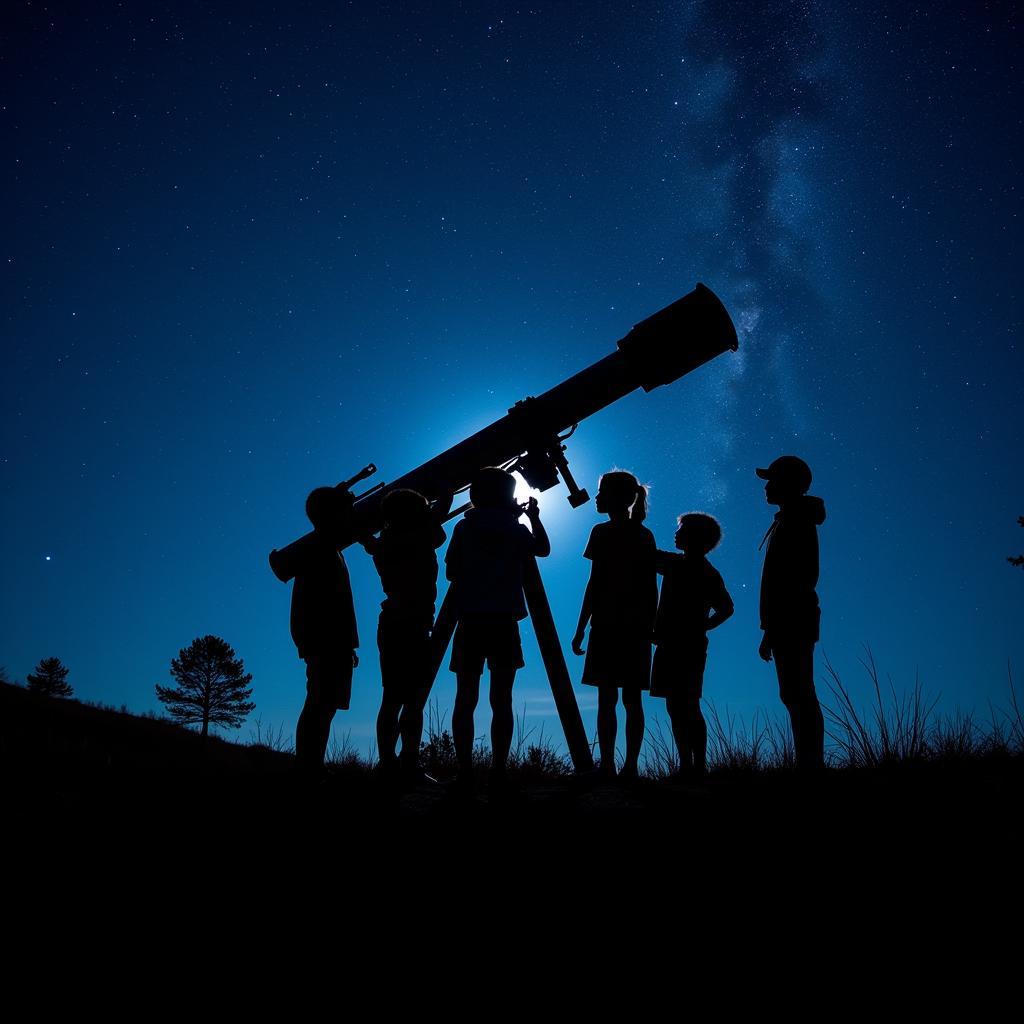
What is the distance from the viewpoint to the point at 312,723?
14.3 feet

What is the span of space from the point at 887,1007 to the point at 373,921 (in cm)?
146

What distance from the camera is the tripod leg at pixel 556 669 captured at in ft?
17.2

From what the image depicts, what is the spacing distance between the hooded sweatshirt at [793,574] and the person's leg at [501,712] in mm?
1745

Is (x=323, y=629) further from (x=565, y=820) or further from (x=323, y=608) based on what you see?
(x=565, y=820)

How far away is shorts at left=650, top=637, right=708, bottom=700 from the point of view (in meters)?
5.09

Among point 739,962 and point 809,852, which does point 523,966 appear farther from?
point 809,852

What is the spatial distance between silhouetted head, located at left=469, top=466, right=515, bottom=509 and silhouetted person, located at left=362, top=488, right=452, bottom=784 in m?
0.42

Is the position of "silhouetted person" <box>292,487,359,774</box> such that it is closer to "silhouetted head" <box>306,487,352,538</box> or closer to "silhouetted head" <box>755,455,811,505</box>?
"silhouetted head" <box>306,487,352,538</box>

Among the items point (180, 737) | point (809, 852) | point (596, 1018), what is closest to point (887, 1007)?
point (596, 1018)

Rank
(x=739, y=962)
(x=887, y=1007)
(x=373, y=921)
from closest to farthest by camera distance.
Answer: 1. (x=887, y=1007)
2. (x=739, y=962)
3. (x=373, y=921)

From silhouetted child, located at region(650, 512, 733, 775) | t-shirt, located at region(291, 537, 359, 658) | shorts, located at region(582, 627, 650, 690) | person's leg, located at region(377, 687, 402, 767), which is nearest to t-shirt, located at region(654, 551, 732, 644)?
silhouetted child, located at region(650, 512, 733, 775)

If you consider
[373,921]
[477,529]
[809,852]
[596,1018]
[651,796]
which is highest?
[477,529]

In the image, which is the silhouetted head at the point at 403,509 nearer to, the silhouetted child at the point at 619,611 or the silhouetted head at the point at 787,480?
the silhouetted child at the point at 619,611

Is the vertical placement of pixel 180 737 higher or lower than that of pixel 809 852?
higher
